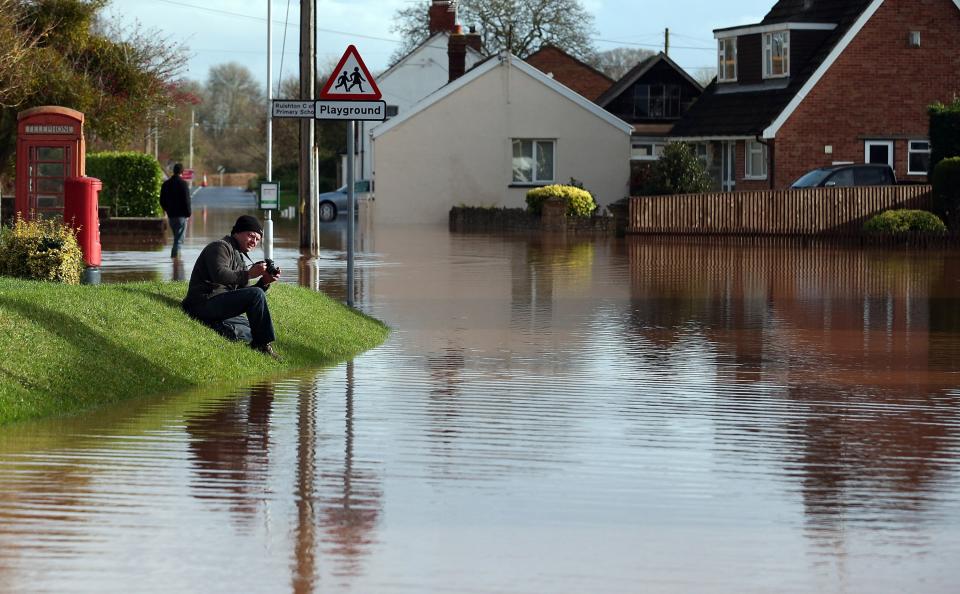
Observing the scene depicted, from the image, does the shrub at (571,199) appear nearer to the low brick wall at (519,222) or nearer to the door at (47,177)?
the low brick wall at (519,222)

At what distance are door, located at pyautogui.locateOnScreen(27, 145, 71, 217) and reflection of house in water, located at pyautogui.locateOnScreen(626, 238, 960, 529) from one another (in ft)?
34.9

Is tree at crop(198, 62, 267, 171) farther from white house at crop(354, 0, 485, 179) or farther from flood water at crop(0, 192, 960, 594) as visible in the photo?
flood water at crop(0, 192, 960, 594)

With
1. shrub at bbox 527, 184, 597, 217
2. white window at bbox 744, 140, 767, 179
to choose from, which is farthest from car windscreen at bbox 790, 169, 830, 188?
white window at bbox 744, 140, 767, 179

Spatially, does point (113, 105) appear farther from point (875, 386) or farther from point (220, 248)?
point (875, 386)

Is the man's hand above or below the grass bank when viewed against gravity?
above

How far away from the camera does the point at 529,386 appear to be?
1226cm

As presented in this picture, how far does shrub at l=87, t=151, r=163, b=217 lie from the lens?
130 ft

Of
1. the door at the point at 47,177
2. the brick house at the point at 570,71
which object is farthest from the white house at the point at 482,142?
the door at the point at 47,177

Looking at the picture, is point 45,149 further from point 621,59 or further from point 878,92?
point 621,59

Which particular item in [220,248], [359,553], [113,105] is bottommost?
[359,553]

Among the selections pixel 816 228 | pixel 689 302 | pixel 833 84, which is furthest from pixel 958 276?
pixel 833 84

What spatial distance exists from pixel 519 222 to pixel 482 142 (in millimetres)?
7914

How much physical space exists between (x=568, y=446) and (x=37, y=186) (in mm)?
21522

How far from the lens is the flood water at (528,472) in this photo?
6.54 metres
